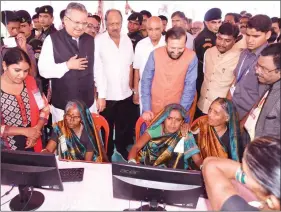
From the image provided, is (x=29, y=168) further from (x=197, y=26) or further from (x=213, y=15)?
(x=197, y=26)

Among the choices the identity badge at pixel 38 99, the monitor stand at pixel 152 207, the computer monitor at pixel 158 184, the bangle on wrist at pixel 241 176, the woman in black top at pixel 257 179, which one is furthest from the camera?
the identity badge at pixel 38 99

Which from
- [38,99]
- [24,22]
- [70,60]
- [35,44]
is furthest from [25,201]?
[24,22]

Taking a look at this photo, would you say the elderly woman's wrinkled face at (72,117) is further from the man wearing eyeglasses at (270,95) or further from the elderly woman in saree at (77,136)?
the man wearing eyeglasses at (270,95)

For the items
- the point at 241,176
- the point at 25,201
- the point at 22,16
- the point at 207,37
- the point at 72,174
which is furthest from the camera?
the point at 207,37

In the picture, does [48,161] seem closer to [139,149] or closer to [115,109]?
[139,149]

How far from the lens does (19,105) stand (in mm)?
2320

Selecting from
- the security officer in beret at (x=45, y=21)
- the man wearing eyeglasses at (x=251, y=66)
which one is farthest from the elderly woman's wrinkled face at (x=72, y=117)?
the security officer in beret at (x=45, y=21)

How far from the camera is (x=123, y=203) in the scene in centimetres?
182

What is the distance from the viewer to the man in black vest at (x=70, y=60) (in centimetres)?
262

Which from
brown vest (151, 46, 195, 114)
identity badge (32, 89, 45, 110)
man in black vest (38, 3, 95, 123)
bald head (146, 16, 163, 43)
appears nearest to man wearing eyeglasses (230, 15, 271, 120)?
brown vest (151, 46, 195, 114)

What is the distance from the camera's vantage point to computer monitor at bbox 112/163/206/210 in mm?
1551

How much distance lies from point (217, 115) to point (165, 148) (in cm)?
48

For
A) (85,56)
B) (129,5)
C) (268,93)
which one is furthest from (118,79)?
(129,5)

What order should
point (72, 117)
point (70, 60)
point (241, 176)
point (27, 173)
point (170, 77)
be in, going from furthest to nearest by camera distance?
point (170, 77), point (70, 60), point (72, 117), point (27, 173), point (241, 176)
